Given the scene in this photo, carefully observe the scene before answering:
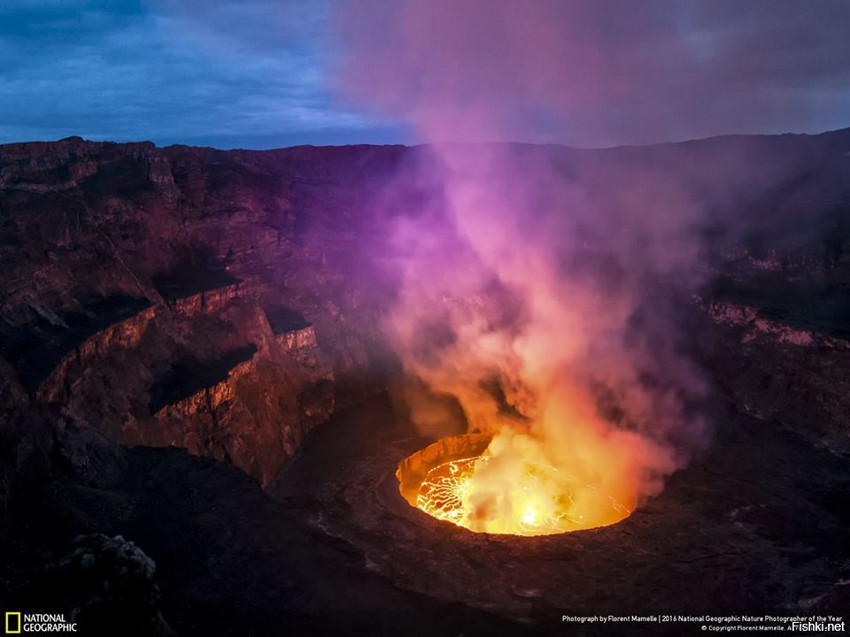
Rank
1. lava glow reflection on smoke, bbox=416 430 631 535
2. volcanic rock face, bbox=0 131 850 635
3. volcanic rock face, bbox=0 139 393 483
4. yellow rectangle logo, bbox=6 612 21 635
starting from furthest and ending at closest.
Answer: lava glow reflection on smoke, bbox=416 430 631 535 → volcanic rock face, bbox=0 139 393 483 → volcanic rock face, bbox=0 131 850 635 → yellow rectangle logo, bbox=6 612 21 635

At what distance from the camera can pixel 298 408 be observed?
35250 mm

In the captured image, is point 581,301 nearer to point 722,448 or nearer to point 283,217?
point 722,448

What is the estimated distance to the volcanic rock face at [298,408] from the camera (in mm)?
17625

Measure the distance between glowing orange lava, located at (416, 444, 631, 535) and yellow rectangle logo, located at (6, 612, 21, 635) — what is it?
19.1 m

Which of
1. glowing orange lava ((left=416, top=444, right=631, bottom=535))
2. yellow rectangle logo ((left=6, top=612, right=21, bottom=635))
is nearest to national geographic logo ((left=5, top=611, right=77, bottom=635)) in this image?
yellow rectangle logo ((left=6, top=612, right=21, bottom=635))

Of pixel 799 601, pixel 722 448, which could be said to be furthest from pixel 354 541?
pixel 722 448

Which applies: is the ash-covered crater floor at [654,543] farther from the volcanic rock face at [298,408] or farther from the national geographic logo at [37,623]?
the national geographic logo at [37,623]

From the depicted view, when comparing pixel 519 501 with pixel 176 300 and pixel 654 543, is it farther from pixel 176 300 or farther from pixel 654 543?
pixel 176 300

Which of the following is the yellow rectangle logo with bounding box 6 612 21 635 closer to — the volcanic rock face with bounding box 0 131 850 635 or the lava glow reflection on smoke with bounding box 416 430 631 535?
the volcanic rock face with bounding box 0 131 850 635

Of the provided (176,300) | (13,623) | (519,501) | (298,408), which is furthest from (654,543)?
(176,300)

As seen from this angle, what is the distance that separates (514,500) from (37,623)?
21909mm

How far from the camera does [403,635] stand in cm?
1503

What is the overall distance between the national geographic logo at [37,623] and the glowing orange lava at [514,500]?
1864 centimetres

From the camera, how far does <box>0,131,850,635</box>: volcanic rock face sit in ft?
57.8
